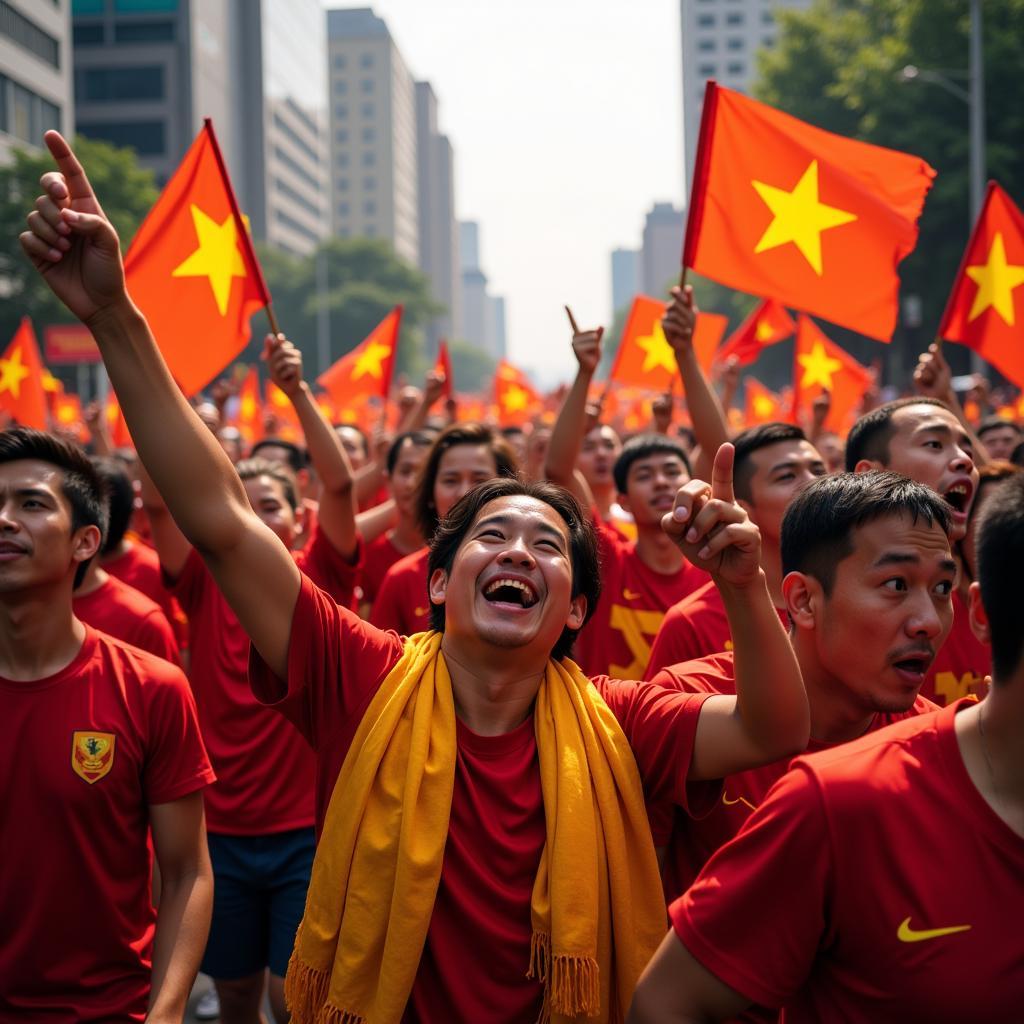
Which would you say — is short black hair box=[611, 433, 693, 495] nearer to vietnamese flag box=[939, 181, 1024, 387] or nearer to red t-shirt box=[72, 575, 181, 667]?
vietnamese flag box=[939, 181, 1024, 387]

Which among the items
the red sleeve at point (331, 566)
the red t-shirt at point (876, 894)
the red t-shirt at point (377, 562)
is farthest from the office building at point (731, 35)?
the red t-shirt at point (876, 894)

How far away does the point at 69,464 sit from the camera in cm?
323

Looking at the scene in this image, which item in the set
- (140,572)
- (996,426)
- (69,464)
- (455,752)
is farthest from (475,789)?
(996,426)

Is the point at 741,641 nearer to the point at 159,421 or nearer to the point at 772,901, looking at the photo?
the point at 772,901

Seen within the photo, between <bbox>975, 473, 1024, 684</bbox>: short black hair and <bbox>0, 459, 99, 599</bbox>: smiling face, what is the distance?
7.14 ft

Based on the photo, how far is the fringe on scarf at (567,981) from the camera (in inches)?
89.0

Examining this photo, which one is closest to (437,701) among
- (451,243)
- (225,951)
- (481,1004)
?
(481,1004)

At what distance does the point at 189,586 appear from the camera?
433cm

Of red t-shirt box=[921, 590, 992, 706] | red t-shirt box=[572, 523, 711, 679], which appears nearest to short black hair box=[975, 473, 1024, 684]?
red t-shirt box=[921, 590, 992, 706]

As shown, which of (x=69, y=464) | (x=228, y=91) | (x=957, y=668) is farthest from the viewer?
(x=228, y=91)

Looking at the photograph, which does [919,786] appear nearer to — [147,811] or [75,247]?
[75,247]

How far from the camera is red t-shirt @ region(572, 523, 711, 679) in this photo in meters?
4.77

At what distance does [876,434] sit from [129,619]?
2.38 metres

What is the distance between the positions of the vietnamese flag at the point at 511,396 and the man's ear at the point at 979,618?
11622 mm
